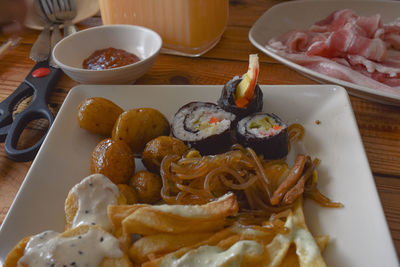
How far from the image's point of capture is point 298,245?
862 mm

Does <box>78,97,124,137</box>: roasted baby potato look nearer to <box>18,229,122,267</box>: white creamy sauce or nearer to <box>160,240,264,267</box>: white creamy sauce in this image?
<box>18,229,122,267</box>: white creamy sauce

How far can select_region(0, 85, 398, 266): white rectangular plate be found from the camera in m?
0.89

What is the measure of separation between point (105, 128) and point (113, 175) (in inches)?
9.5

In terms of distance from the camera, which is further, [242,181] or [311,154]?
[311,154]

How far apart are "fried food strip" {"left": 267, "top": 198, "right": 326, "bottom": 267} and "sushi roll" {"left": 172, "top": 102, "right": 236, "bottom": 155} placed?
0.39 metres

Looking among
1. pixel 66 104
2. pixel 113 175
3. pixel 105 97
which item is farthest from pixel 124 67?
pixel 113 175

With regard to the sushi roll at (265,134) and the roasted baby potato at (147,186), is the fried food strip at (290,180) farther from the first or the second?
the roasted baby potato at (147,186)

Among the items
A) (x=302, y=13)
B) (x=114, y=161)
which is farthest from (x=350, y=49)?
(x=114, y=161)

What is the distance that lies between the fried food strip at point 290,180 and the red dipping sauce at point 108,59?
3.03 ft

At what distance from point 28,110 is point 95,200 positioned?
2.12 feet

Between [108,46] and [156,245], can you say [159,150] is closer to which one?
[156,245]

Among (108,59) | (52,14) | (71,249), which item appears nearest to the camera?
(71,249)

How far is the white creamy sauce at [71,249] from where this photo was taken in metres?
0.80

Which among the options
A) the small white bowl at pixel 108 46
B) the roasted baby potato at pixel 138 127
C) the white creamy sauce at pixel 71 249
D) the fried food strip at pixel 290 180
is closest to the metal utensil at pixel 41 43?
the small white bowl at pixel 108 46
